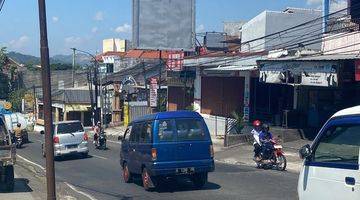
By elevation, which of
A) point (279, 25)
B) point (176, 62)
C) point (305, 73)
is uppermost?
point (279, 25)

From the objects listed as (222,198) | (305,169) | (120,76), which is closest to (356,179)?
(305,169)

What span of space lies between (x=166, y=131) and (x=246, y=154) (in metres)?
11.8

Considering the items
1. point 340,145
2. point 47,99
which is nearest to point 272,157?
point 47,99

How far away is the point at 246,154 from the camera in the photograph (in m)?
26.4

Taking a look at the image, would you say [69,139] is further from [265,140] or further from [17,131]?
[17,131]

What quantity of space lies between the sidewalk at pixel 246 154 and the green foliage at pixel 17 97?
185 ft

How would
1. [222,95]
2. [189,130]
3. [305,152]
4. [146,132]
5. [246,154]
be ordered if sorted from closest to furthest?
[305,152] < [189,130] < [146,132] < [246,154] < [222,95]

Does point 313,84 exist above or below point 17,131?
above

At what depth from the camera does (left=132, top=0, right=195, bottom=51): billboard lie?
3362cm

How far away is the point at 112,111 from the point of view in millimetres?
62250

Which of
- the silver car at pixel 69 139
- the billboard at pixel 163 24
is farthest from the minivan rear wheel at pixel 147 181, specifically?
the billboard at pixel 163 24

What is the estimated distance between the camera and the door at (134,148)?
16484 mm

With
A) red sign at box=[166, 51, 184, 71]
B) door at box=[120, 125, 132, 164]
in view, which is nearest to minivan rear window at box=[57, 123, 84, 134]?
door at box=[120, 125, 132, 164]

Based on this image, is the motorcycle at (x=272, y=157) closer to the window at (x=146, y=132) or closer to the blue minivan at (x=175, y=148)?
the blue minivan at (x=175, y=148)
